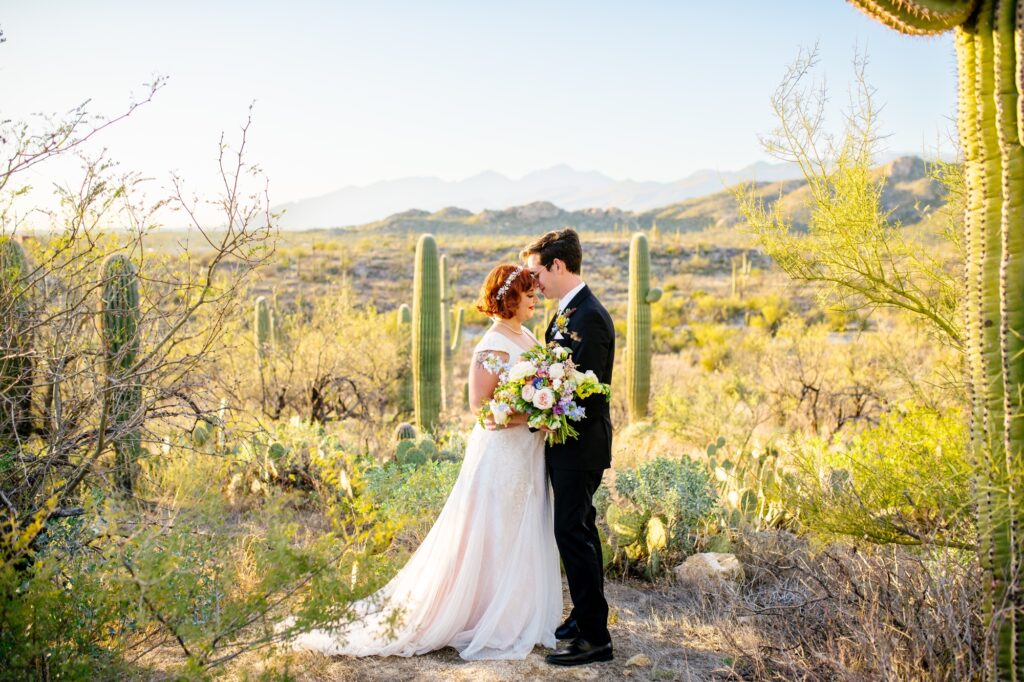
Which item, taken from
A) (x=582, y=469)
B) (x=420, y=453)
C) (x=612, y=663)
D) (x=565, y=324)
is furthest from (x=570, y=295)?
(x=420, y=453)

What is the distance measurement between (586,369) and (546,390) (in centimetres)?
37

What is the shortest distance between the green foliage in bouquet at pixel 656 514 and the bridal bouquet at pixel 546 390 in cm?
221

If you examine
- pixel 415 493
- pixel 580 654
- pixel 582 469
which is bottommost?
pixel 580 654

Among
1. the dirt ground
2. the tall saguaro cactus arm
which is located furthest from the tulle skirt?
the tall saguaro cactus arm

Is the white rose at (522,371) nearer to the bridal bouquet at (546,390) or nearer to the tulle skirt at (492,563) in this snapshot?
the bridal bouquet at (546,390)

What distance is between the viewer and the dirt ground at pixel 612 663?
13.4 ft

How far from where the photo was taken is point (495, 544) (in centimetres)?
452

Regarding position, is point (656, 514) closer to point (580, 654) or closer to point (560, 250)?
point (580, 654)

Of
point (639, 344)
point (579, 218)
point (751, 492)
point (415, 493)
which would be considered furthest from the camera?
point (579, 218)

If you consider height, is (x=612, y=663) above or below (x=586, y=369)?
below

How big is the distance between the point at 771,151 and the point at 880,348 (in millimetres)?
8603

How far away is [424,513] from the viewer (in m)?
6.63

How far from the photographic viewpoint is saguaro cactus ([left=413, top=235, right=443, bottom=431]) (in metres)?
11.6

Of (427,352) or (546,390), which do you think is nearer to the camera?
(546,390)
